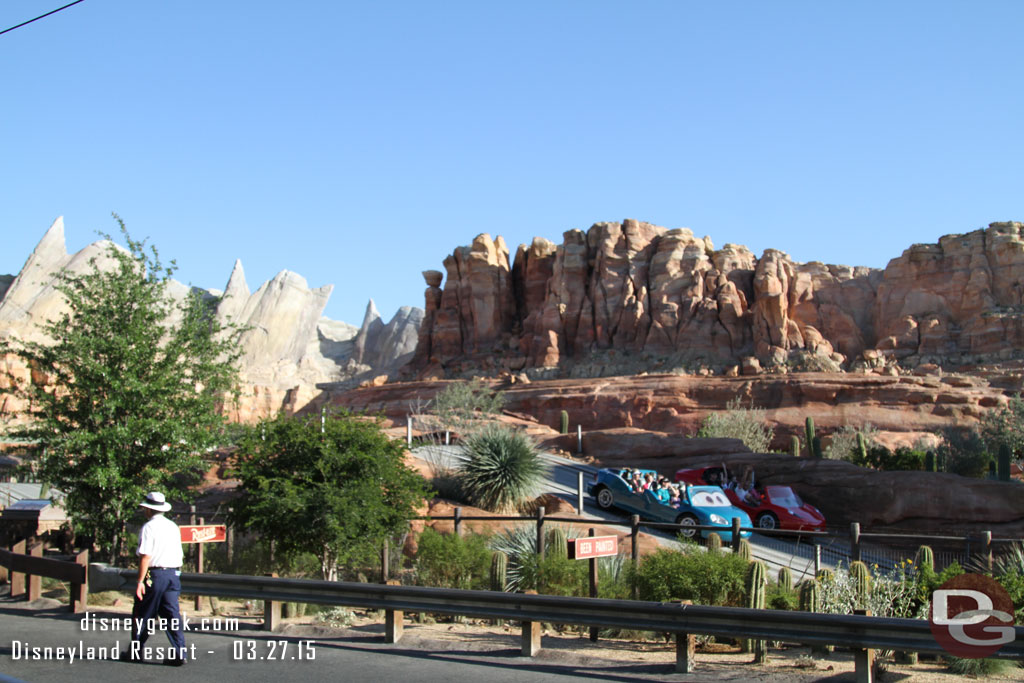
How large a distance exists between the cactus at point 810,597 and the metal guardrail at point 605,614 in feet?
9.92

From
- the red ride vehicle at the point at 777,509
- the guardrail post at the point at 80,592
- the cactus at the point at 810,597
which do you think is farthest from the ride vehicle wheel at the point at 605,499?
the guardrail post at the point at 80,592

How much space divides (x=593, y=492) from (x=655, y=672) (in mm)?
17992

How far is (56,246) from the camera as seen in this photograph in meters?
93.9

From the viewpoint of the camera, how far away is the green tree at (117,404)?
52.2 feet

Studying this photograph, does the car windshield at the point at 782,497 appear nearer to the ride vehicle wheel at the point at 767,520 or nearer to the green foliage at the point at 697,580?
the ride vehicle wheel at the point at 767,520

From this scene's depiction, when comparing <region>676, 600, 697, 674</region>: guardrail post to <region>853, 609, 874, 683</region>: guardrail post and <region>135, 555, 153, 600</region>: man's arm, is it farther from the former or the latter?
<region>135, 555, 153, 600</region>: man's arm

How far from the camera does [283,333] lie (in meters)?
136

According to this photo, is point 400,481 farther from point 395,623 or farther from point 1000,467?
point 1000,467

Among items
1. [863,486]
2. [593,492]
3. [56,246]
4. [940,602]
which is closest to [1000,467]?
[863,486]

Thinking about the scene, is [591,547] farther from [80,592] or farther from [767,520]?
[767,520]

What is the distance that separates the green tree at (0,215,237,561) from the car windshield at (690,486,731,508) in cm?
1215

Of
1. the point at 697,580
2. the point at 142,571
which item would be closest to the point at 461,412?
the point at 697,580

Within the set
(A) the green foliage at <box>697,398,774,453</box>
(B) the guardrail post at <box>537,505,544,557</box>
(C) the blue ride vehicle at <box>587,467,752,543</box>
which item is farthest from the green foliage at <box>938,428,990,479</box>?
(B) the guardrail post at <box>537,505,544,557</box>

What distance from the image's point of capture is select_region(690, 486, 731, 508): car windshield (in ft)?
75.2
